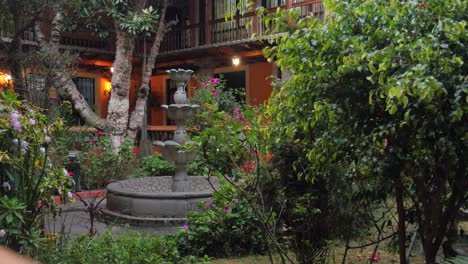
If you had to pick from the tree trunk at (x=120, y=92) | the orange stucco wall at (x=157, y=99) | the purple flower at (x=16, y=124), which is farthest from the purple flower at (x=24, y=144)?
the orange stucco wall at (x=157, y=99)

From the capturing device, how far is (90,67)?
17.4m

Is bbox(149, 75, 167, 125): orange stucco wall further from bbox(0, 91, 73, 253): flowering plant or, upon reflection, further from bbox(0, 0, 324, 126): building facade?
bbox(0, 91, 73, 253): flowering plant

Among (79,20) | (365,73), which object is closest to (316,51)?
(365,73)

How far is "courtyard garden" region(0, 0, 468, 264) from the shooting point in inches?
109

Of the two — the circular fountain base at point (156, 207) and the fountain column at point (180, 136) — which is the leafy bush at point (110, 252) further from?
the fountain column at point (180, 136)

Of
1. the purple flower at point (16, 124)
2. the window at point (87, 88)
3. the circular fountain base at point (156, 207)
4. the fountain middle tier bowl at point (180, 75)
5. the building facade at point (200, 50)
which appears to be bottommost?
the circular fountain base at point (156, 207)

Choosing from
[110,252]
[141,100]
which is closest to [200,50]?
[141,100]

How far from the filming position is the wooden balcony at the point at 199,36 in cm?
1369

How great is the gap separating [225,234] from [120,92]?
25.9 feet

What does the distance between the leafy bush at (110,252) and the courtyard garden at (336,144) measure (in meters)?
0.01

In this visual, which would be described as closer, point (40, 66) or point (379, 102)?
point (379, 102)

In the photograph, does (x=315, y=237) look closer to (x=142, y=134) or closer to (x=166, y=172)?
(x=166, y=172)

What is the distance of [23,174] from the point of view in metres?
3.73

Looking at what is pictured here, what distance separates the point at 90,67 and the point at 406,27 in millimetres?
15645
